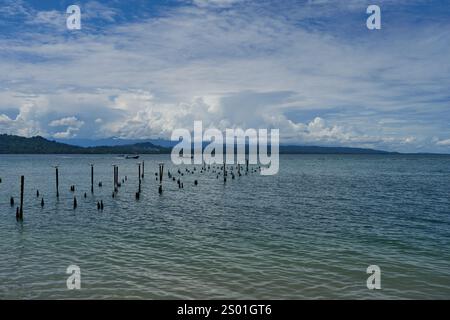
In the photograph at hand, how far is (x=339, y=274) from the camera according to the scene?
2155cm

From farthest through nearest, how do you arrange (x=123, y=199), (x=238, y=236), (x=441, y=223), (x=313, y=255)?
(x=123, y=199), (x=441, y=223), (x=238, y=236), (x=313, y=255)

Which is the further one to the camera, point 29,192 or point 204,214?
point 29,192

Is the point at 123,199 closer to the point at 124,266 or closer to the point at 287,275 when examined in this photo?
the point at 124,266

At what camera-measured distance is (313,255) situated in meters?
25.3

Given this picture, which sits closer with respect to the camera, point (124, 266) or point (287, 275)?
point (287, 275)

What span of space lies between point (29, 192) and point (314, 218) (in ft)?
155

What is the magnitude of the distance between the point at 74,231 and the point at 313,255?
780 inches

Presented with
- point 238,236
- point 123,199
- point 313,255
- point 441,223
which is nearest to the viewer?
point 313,255

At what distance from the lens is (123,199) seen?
57.8 m

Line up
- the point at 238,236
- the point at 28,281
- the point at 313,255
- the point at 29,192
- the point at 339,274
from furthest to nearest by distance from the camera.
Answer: the point at 29,192 < the point at 238,236 < the point at 313,255 < the point at 339,274 < the point at 28,281
